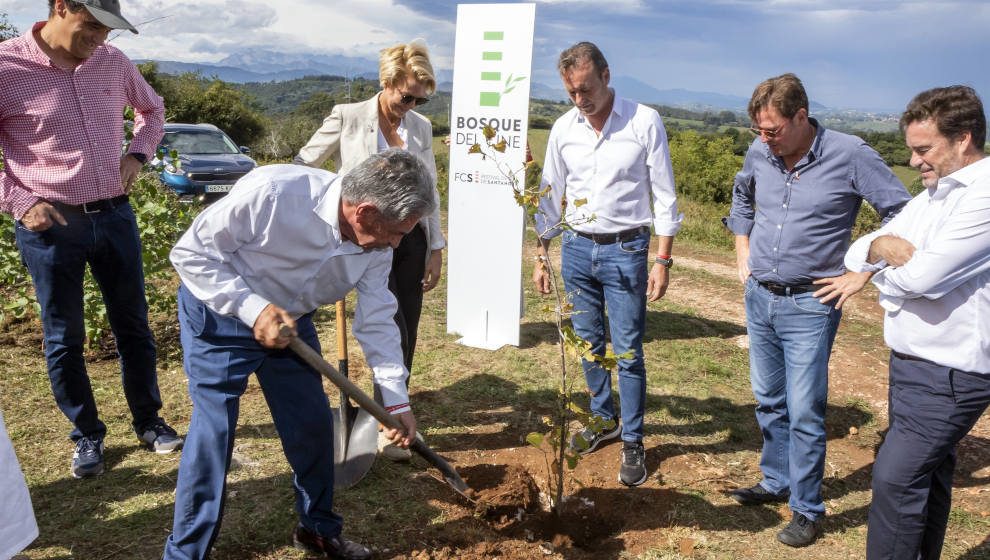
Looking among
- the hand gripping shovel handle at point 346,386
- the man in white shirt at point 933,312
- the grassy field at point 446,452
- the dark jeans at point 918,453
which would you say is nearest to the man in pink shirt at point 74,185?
the grassy field at point 446,452

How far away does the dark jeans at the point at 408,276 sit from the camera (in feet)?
11.2

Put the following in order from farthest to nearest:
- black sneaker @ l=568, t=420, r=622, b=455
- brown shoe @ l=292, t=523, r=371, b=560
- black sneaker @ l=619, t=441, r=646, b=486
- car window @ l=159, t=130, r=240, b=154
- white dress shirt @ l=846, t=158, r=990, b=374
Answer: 1. car window @ l=159, t=130, r=240, b=154
2. black sneaker @ l=568, t=420, r=622, b=455
3. black sneaker @ l=619, t=441, r=646, b=486
4. brown shoe @ l=292, t=523, r=371, b=560
5. white dress shirt @ l=846, t=158, r=990, b=374

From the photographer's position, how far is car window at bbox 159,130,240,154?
1349cm

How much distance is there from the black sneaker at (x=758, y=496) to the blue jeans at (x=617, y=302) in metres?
0.57

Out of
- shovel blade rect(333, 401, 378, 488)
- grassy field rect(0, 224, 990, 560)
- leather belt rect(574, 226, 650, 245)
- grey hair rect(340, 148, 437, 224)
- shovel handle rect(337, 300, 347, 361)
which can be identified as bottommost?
grassy field rect(0, 224, 990, 560)

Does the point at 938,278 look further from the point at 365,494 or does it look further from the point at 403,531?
the point at 365,494

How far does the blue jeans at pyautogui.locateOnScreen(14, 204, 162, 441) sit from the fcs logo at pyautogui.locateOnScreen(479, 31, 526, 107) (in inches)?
112

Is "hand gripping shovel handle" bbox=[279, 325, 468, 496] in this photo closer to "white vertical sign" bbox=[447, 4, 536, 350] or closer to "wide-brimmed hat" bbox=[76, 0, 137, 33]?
"wide-brimmed hat" bbox=[76, 0, 137, 33]

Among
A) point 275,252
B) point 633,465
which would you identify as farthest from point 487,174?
point 275,252

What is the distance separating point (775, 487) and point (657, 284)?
1166mm

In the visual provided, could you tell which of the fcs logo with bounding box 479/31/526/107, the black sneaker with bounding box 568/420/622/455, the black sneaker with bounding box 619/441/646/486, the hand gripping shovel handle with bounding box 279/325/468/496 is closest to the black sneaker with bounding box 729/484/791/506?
the black sneaker with bounding box 619/441/646/486

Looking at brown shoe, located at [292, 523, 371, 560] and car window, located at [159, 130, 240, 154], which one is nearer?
brown shoe, located at [292, 523, 371, 560]

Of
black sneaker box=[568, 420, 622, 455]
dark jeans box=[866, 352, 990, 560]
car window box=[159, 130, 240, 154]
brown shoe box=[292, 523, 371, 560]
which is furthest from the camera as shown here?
car window box=[159, 130, 240, 154]

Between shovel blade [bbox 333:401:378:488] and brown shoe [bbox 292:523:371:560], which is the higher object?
shovel blade [bbox 333:401:378:488]
